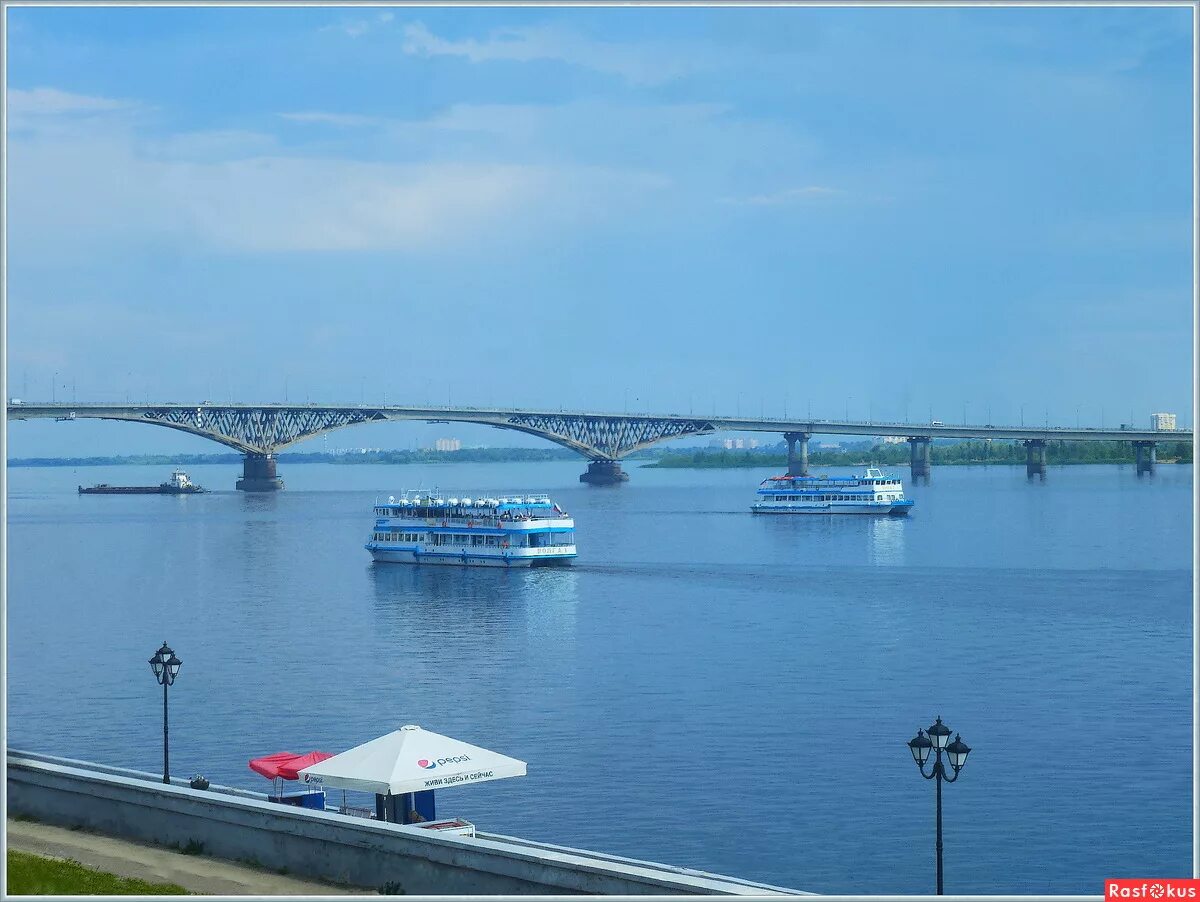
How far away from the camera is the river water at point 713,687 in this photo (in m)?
26.8

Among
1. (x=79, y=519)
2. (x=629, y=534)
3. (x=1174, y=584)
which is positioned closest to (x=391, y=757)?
(x=1174, y=584)

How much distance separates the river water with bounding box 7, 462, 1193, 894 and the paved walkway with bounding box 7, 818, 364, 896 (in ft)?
30.9

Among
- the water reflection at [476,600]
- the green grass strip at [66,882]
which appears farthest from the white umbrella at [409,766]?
the water reflection at [476,600]

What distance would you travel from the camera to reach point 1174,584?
68750mm

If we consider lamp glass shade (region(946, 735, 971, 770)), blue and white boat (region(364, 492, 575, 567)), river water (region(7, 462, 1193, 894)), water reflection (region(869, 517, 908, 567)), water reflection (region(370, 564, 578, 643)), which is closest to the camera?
lamp glass shade (region(946, 735, 971, 770))

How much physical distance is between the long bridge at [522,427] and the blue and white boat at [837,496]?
44.1 metres

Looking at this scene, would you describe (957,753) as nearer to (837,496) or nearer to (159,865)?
(159,865)

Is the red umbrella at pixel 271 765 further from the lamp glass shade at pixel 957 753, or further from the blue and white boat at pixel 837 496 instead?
the blue and white boat at pixel 837 496

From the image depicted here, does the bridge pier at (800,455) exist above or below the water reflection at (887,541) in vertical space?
above

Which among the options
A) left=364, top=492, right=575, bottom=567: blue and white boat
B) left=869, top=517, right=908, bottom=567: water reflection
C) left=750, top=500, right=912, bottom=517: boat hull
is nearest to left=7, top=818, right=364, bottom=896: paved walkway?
left=364, top=492, right=575, bottom=567: blue and white boat

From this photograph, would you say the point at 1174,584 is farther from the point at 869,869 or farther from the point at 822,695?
the point at 869,869

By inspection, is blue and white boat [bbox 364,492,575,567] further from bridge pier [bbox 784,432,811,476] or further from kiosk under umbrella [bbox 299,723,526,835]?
bridge pier [bbox 784,432,811,476]

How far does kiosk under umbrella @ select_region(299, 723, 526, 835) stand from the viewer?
812 inches

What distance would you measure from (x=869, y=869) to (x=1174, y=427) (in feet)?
605
